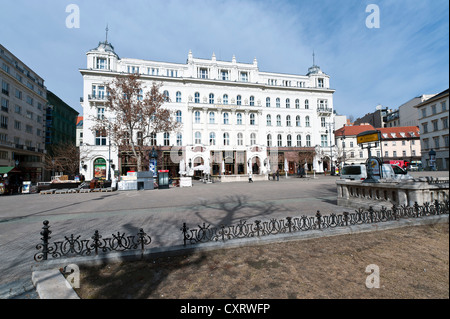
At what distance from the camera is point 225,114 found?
42688mm

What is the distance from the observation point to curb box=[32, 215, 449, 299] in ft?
10.00

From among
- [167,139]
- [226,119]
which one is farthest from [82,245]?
[226,119]

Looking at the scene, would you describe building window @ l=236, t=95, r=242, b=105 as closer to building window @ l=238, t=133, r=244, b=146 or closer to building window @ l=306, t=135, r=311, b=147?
building window @ l=238, t=133, r=244, b=146

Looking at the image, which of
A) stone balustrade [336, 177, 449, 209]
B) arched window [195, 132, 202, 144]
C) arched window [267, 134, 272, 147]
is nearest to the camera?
stone balustrade [336, 177, 449, 209]

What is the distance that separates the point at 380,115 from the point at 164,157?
265ft

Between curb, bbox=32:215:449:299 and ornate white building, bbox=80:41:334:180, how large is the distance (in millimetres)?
29506

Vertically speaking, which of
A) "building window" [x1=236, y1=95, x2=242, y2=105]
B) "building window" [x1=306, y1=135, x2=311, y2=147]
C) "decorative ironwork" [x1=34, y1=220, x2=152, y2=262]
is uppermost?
"building window" [x1=236, y1=95, x2=242, y2=105]

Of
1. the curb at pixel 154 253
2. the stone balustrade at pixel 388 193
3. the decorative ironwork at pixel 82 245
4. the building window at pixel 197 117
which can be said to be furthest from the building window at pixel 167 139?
the curb at pixel 154 253

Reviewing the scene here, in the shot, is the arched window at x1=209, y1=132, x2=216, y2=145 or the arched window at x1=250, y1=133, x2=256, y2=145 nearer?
the arched window at x1=209, y1=132, x2=216, y2=145

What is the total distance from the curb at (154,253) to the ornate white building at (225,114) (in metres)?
29.5

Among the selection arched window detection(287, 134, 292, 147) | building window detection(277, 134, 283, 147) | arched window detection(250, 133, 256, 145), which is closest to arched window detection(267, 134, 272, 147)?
building window detection(277, 134, 283, 147)

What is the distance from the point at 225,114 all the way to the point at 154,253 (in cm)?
4035

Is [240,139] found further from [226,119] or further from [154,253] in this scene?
[154,253]
